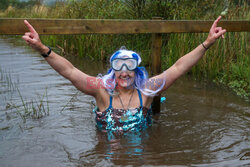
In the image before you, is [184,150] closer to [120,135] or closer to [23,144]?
[120,135]

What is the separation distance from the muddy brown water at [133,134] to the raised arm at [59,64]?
0.77m

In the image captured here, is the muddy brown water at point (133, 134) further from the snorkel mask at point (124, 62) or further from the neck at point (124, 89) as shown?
the snorkel mask at point (124, 62)

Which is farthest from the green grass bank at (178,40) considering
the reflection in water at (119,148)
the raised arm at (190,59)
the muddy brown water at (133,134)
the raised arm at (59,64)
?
the raised arm at (59,64)

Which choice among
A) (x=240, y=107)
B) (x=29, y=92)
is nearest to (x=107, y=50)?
(x=29, y=92)

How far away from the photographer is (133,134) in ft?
13.7

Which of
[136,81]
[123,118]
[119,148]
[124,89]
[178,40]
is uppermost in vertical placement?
[178,40]

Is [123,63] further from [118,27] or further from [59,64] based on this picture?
[59,64]

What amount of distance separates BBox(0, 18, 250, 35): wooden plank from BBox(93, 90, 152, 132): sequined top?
0.87m

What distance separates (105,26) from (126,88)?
0.81m

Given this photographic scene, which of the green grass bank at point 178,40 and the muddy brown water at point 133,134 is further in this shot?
the green grass bank at point 178,40

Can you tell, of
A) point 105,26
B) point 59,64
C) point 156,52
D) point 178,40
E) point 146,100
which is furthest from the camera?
point 178,40

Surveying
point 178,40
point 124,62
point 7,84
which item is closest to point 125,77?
point 124,62

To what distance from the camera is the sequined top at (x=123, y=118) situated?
404 centimetres

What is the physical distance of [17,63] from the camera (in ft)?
30.2
